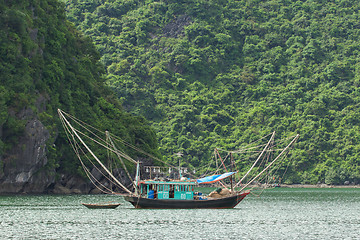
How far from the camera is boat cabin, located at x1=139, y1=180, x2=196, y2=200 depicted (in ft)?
207

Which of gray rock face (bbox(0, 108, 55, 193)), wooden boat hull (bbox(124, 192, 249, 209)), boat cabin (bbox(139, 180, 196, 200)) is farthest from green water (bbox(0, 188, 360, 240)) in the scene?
gray rock face (bbox(0, 108, 55, 193))

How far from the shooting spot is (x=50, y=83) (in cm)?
9731

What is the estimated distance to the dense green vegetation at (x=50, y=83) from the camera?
8538 centimetres

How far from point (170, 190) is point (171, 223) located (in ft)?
41.5

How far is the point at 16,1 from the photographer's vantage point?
92.8 meters

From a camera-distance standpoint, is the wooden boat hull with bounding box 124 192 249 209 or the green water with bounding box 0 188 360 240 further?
the wooden boat hull with bounding box 124 192 249 209

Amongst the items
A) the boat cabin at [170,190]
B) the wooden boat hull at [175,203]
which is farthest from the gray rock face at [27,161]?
the boat cabin at [170,190]

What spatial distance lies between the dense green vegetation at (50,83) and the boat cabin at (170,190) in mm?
26062

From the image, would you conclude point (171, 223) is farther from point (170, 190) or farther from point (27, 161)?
point (27, 161)

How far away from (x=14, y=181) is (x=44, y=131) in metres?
7.89

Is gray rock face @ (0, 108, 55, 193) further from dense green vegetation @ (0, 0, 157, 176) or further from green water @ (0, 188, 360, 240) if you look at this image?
green water @ (0, 188, 360, 240)

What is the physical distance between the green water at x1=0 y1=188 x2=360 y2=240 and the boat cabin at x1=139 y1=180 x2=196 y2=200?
1.76 meters

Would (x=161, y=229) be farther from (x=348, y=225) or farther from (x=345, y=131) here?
(x=345, y=131)

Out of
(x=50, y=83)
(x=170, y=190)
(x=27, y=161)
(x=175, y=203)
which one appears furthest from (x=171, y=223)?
(x=50, y=83)
